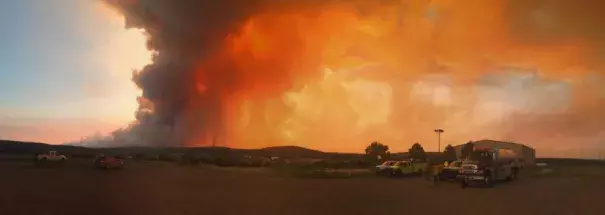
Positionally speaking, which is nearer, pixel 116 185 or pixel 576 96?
pixel 116 185

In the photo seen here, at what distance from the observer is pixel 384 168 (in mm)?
5875

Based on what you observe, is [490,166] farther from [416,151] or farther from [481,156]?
[416,151]

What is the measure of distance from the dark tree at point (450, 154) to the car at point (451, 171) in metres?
0.05

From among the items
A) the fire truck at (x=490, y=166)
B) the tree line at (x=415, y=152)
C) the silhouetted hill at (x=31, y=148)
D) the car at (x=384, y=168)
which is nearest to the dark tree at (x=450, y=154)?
the tree line at (x=415, y=152)

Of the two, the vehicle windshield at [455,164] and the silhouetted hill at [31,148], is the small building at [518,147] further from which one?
the silhouetted hill at [31,148]

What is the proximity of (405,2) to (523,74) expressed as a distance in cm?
138

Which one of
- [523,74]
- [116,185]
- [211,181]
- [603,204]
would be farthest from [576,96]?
[116,185]

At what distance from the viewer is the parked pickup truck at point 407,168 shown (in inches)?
227

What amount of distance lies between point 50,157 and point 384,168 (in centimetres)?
321

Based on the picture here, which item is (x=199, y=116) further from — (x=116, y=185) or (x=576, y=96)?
(x=576, y=96)

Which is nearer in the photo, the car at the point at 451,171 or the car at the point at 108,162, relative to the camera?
the car at the point at 108,162

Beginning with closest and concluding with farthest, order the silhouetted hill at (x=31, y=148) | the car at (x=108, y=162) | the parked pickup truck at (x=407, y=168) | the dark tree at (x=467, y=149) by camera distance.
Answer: the silhouetted hill at (x=31, y=148), the car at (x=108, y=162), the parked pickup truck at (x=407, y=168), the dark tree at (x=467, y=149)

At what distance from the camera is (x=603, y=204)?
5691 mm

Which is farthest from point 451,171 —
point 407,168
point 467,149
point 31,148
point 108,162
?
point 31,148
